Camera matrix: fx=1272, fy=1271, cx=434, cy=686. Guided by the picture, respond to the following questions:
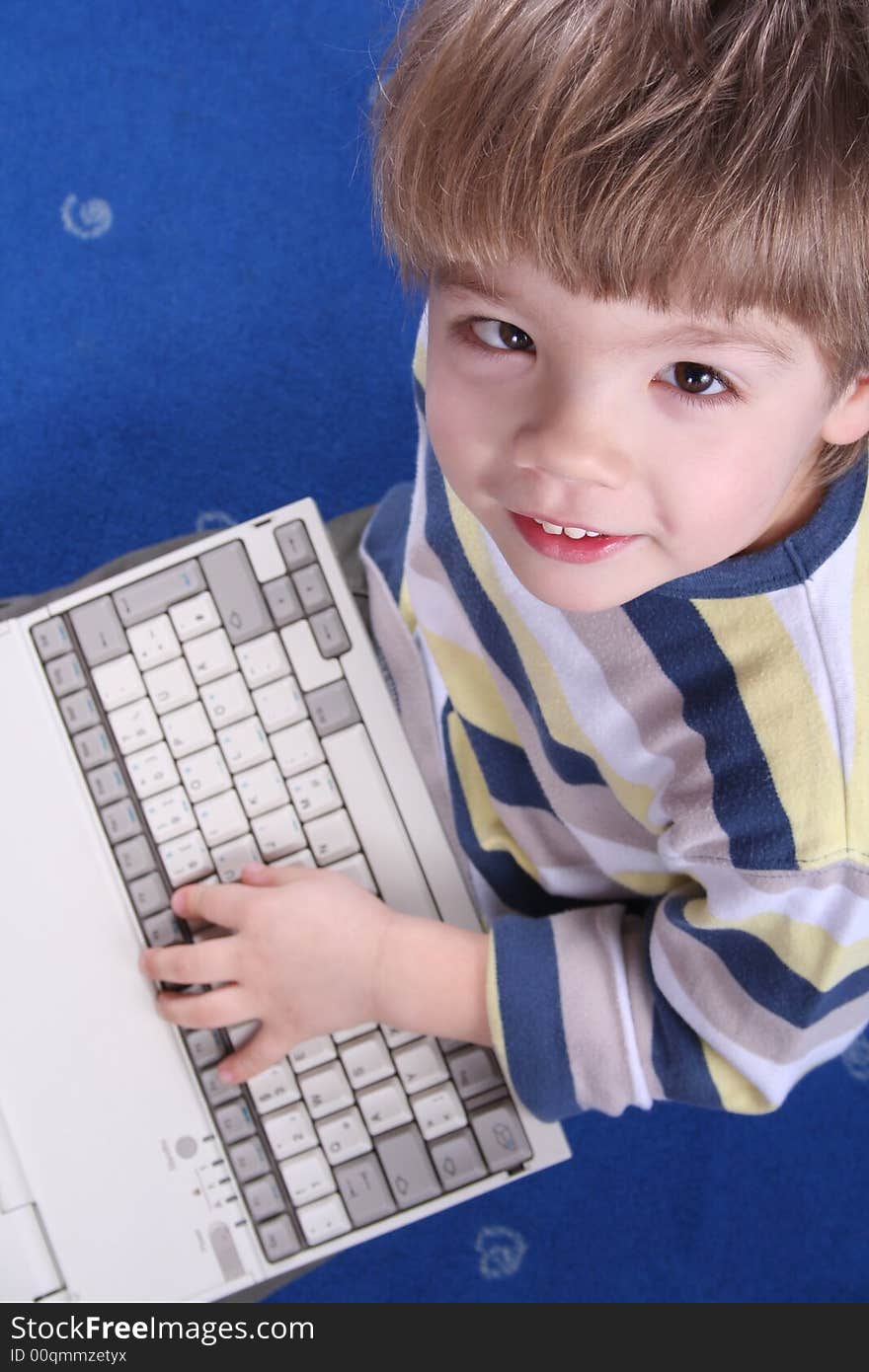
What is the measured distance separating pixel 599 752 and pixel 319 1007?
6.6 inches

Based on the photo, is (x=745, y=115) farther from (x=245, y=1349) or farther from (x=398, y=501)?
(x=245, y=1349)

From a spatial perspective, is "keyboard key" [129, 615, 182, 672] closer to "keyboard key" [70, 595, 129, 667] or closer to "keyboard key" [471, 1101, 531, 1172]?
"keyboard key" [70, 595, 129, 667]

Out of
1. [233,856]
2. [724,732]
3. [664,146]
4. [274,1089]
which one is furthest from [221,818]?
[664,146]

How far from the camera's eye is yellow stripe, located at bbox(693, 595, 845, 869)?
43 cm

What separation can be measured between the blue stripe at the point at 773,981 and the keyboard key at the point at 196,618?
0.24m

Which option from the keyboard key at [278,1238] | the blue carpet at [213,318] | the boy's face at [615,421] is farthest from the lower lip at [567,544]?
the blue carpet at [213,318]

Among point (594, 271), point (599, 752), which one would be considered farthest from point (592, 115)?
point (599, 752)

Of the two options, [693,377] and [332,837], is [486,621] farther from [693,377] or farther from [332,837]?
[693,377]

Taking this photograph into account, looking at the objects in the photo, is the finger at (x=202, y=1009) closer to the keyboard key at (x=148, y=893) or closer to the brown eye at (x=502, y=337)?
the keyboard key at (x=148, y=893)

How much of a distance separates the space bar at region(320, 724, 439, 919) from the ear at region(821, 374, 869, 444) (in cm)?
25

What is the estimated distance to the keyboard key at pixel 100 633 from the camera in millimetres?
562

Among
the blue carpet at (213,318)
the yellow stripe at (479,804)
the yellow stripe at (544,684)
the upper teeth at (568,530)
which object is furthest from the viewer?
the blue carpet at (213,318)

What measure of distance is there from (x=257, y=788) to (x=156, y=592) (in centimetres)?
10

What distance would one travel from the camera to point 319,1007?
0.56 meters
